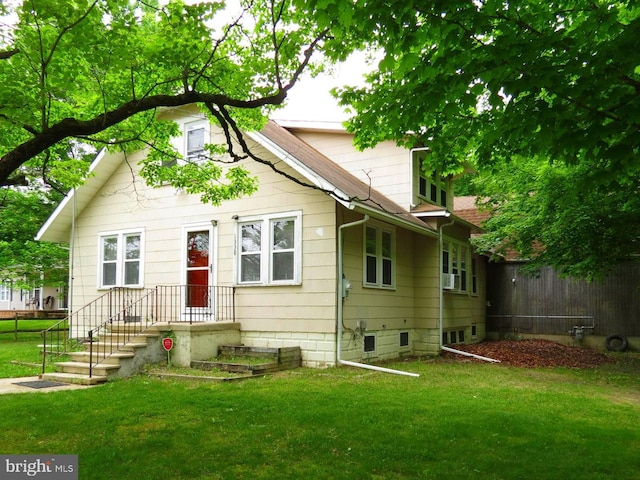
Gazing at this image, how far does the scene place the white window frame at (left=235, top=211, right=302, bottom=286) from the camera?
37.2 ft

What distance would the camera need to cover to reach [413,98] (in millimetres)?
5445

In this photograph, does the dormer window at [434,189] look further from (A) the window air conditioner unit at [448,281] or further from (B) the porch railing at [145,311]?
(B) the porch railing at [145,311]

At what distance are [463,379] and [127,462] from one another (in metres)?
6.55

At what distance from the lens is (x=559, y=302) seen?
17.7 m

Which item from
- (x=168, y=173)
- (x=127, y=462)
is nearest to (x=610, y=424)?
(x=127, y=462)

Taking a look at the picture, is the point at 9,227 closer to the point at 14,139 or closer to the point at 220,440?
the point at 14,139

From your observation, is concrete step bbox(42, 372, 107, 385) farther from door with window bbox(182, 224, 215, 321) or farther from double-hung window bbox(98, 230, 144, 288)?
double-hung window bbox(98, 230, 144, 288)

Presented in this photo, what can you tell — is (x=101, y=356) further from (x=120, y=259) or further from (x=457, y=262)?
(x=457, y=262)

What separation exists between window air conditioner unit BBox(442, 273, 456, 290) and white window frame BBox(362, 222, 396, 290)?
6.65ft

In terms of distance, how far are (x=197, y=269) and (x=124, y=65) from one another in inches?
264

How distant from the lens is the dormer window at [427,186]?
14109 millimetres

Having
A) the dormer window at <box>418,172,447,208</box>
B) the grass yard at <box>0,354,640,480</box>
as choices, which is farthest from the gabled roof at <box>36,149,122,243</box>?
the dormer window at <box>418,172,447,208</box>

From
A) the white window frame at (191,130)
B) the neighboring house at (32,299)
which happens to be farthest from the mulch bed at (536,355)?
the neighboring house at (32,299)

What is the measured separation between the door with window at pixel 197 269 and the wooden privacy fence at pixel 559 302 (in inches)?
373
